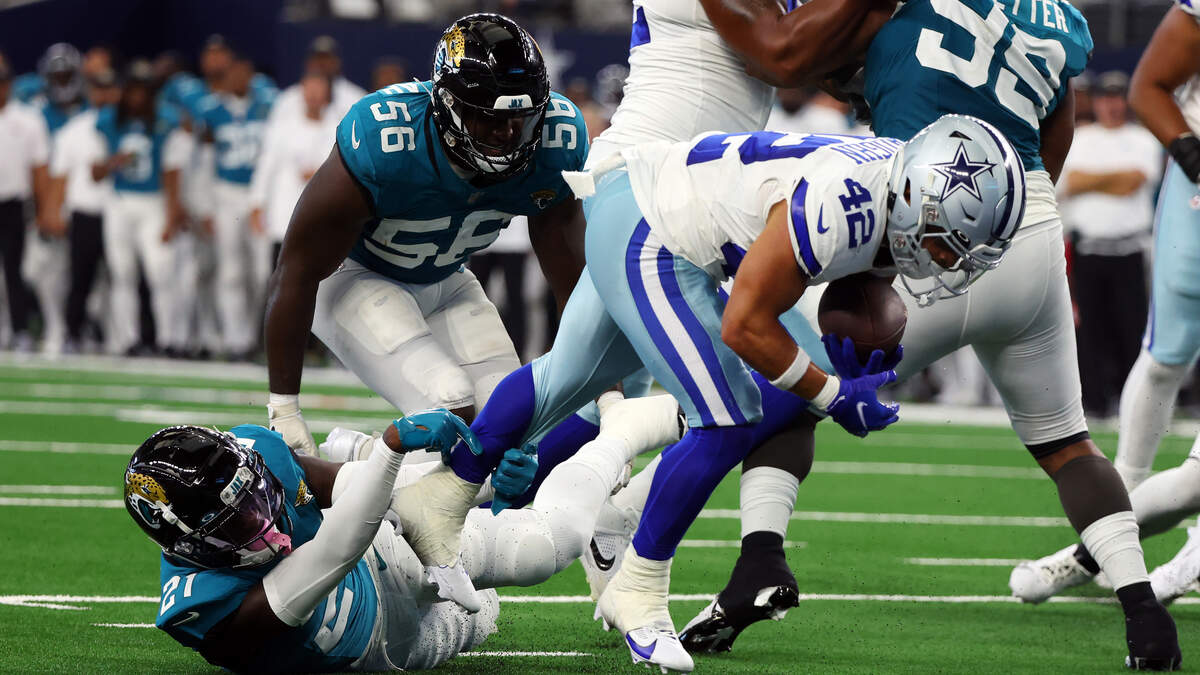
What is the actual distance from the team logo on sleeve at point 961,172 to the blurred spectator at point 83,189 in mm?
10969

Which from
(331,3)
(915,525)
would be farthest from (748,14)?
(331,3)

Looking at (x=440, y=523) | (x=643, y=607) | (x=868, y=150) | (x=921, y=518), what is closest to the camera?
(x=868, y=150)

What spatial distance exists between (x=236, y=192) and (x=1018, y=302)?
10111mm

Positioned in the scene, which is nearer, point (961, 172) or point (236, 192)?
point (961, 172)

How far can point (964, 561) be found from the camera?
622 centimetres

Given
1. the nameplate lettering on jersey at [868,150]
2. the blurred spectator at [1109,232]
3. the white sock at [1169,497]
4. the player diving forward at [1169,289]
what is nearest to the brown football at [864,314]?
the nameplate lettering on jersey at [868,150]

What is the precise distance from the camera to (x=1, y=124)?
13.9 meters

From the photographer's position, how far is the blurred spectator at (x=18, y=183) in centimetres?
1386

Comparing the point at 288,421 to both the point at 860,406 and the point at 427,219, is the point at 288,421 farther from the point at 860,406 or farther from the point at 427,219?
the point at 860,406

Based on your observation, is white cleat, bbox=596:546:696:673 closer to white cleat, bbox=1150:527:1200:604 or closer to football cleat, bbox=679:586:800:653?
football cleat, bbox=679:586:800:653

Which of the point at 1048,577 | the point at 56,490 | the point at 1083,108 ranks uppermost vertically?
the point at 1048,577

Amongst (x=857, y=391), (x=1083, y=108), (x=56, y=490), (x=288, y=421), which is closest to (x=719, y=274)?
(x=857, y=391)

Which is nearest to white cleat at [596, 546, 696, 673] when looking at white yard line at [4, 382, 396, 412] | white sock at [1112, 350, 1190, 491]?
white sock at [1112, 350, 1190, 491]

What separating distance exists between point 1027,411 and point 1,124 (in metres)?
11.3
